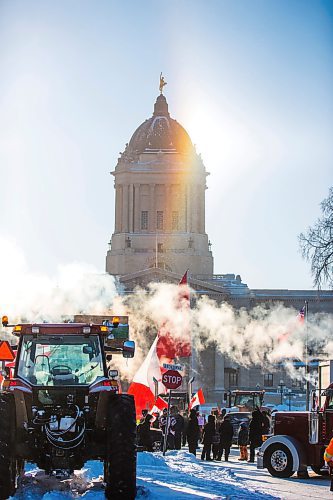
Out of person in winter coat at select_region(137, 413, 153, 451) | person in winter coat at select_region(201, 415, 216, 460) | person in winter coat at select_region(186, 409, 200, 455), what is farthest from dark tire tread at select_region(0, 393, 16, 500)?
person in winter coat at select_region(186, 409, 200, 455)

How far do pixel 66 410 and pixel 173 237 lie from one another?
11054cm

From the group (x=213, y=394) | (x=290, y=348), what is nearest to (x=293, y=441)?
(x=290, y=348)

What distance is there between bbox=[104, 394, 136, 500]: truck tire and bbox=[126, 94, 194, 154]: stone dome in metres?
119

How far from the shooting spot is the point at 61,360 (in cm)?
1677

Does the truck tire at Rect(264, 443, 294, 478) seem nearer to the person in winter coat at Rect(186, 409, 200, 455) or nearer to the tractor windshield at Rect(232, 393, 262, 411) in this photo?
the person in winter coat at Rect(186, 409, 200, 455)

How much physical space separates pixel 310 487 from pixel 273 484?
799 mm

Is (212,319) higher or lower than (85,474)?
higher

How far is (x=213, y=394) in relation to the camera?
114625mm

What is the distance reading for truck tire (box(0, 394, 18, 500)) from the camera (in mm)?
15133

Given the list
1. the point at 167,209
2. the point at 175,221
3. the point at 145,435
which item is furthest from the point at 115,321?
the point at 167,209

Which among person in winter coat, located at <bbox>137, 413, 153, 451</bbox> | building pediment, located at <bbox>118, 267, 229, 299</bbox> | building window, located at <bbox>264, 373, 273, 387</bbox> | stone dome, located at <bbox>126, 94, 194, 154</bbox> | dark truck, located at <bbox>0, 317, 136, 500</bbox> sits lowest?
person in winter coat, located at <bbox>137, 413, 153, 451</bbox>

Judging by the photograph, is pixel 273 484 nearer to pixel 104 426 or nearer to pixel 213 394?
pixel 104 426

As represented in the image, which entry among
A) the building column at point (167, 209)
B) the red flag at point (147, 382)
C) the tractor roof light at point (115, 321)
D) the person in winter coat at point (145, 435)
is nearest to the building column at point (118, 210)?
the building column at point (167, 209)

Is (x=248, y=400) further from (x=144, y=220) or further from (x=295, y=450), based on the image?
(x=144, y=220)
